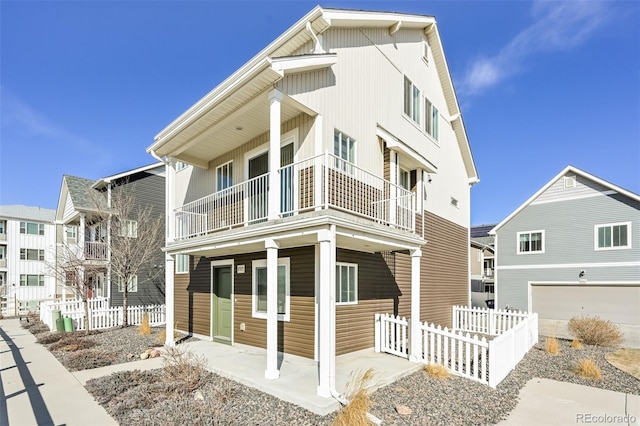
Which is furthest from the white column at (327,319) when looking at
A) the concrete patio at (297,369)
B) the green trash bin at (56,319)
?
the green trash bin at (56,319)

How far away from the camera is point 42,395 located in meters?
6.47

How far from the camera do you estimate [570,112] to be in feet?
51.2

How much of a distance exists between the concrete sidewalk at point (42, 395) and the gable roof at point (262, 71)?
20.9 ft

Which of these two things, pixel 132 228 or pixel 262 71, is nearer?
pixel 262 71

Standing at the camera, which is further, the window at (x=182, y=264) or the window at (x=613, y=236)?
the window at (x=613, y=236)

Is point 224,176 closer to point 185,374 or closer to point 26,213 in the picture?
point 185,374

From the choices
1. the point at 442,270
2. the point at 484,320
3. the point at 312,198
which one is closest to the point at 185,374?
the point at 312,198

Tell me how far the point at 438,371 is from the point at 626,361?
7000 millimetres

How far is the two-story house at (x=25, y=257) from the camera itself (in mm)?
32091

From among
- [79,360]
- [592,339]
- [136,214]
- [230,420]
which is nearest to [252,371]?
[230,420]

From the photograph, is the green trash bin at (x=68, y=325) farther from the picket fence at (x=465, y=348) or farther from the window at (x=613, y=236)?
the window at (x=613, y=236)

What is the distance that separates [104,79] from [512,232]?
20406 millimetres

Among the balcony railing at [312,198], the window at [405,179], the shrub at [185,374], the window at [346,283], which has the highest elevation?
the window at [405,179]

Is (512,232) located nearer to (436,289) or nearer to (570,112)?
(570,112)
